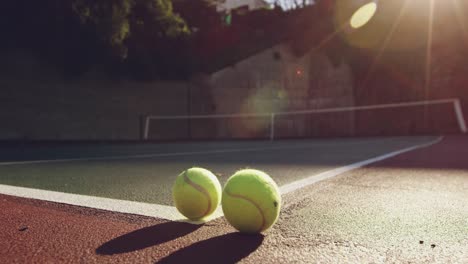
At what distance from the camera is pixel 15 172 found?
15.8 ft

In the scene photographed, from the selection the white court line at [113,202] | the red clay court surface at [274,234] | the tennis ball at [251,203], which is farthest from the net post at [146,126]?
the tennis ball at [251,203]

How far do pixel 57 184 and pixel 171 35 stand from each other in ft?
52.4

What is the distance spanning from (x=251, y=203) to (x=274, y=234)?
239mm

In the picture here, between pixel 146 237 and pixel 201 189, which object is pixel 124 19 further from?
pixel 146 237

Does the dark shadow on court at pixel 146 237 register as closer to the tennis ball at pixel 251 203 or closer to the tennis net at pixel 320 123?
the tennis ball at pixel 251 203

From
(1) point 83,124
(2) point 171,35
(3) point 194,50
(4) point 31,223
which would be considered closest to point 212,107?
(3) point 194,50

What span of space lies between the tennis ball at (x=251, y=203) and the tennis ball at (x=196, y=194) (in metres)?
0.26

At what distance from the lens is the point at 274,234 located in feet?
7.02

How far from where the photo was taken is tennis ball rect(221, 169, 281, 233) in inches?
80.8

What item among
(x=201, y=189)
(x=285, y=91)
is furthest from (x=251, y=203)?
(x=285, y=91)

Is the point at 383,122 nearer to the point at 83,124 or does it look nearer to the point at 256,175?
the point at 83,124

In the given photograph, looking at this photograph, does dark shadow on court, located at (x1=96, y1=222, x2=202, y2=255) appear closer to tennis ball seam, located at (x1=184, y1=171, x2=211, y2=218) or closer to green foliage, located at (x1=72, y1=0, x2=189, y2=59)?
tennis ball seam, located at (x1=184, y1=171, x2=211, y2=218)

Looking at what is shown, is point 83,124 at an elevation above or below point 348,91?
below

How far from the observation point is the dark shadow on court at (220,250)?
67.8 inches
